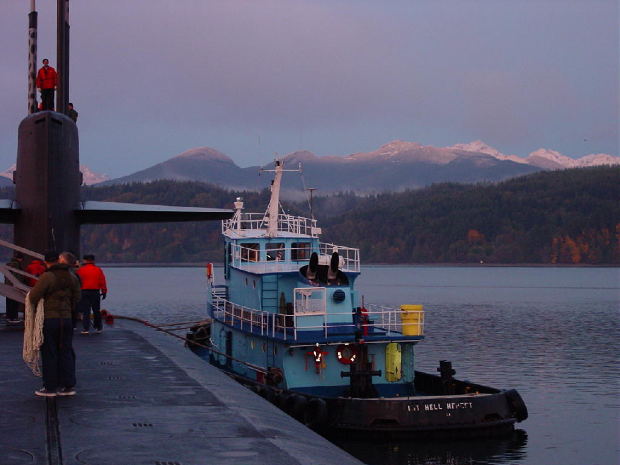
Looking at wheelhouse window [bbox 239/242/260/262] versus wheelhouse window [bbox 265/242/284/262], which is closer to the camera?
wheelhouse window [bbox 239/242/260/262]

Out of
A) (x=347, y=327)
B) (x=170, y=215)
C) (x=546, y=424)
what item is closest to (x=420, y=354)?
(x=546, y=424)

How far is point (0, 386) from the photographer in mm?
13977

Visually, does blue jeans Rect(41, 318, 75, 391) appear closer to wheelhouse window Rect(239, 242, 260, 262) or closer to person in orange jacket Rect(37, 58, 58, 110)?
person in orange jacket Rect(37, 58, 58, 110)

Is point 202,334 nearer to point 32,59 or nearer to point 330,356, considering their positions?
point 330,356

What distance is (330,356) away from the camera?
27.1 metres

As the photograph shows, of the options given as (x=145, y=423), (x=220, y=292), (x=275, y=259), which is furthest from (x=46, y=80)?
(x=220, y=292)

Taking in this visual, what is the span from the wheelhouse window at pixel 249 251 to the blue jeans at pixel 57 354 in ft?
60.0

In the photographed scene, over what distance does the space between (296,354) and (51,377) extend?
1488 cm

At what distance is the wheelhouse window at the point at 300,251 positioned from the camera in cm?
3241

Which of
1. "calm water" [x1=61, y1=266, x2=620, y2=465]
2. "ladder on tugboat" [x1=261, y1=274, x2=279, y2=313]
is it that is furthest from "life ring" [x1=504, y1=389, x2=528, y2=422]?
"ladder on tugboat" [x1=261, y1=274, x2=279, y2=313]

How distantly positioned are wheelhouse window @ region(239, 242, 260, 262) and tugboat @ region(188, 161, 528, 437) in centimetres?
8

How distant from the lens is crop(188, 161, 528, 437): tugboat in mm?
24719

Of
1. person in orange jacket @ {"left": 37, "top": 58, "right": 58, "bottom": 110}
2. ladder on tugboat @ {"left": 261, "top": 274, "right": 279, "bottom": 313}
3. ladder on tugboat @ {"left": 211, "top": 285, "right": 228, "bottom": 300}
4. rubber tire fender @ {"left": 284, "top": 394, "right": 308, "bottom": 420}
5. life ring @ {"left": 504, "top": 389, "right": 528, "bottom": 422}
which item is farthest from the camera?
ladder on tugboat @ {"left": 211, "top": 285, "right": 228, "bottom": 300}

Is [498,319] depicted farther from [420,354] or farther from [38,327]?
[38,327]
